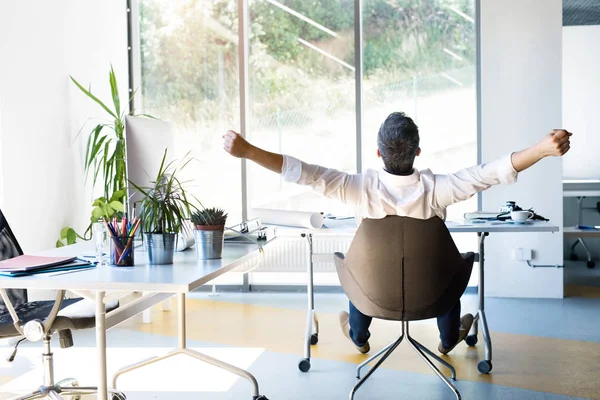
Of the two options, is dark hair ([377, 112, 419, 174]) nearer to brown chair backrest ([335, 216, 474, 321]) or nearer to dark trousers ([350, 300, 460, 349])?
brown chair backrest ([335, 216, 474, 321])

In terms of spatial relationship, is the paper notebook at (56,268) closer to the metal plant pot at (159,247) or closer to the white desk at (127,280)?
the white desk at (127,280)

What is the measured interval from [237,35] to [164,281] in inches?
186

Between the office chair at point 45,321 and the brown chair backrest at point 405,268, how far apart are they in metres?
1.12

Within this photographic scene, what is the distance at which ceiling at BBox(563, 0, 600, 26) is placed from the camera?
809cm

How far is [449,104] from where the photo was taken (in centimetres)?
628

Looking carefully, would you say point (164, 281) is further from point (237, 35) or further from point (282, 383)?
point (237, 35)

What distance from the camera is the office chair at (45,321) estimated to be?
2637 mm

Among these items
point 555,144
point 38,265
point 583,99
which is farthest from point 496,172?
point 583,99

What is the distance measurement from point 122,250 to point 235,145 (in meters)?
0.55

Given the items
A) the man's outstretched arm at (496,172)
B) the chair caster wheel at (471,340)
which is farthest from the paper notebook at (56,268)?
the chair caster wheel at (471,340)

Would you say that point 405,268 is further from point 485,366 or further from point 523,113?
point 523,113

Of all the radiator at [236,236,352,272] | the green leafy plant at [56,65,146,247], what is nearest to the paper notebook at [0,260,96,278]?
the green leafy plant at [56,65,146,247]

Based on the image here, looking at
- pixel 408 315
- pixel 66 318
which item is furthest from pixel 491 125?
pixel 66 318

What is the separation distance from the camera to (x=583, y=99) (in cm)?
798
